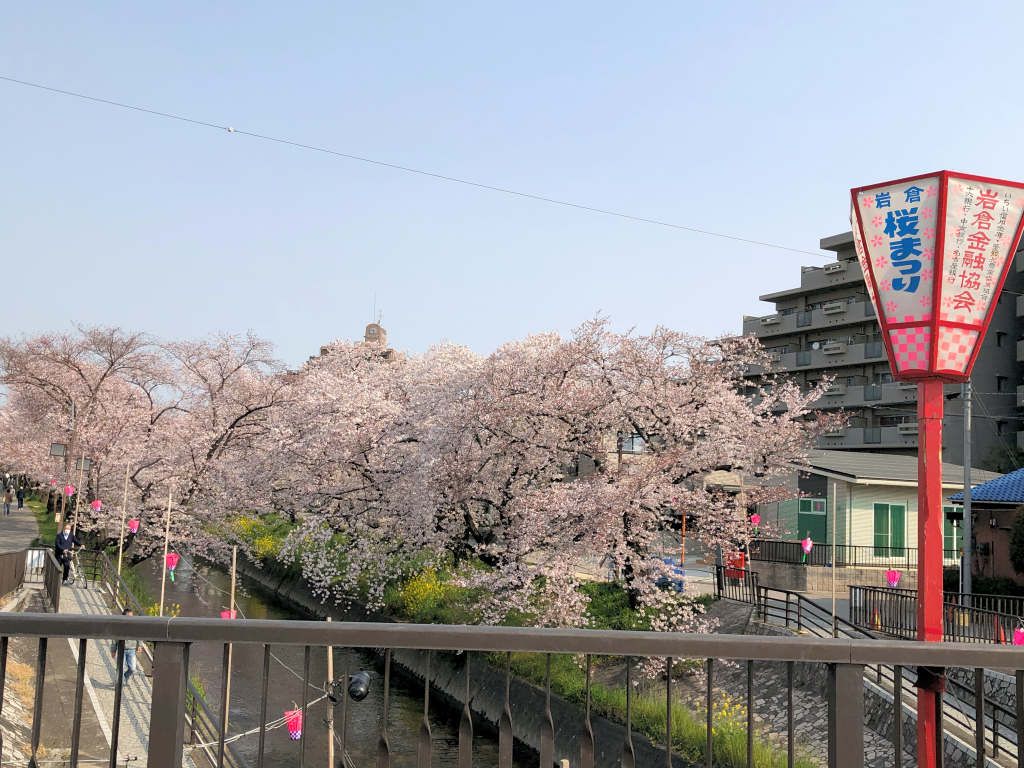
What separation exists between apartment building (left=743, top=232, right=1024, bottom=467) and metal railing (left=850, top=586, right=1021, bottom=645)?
2391cm

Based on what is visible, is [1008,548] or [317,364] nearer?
[1008,548]

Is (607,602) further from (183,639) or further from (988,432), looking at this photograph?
(988,432)

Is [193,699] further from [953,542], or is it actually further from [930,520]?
[953,542]

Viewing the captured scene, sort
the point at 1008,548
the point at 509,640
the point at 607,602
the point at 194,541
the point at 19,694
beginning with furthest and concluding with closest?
the point at 194,541, the point at 1008,548, the point at 607,602, the point at 19,694, the point at 509,640

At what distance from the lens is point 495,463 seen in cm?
1880

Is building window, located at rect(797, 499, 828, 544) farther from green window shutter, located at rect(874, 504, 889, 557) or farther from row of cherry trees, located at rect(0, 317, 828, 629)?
row of cherry trees, located at rect(0, 317, 828, 629)

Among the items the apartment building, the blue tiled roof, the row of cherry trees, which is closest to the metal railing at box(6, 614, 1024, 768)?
the row of cherry trees

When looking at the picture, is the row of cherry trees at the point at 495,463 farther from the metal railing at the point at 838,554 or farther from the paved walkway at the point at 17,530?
the paved walkway at the point at 17,530

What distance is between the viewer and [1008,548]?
22375 mm

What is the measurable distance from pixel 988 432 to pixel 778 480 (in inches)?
782

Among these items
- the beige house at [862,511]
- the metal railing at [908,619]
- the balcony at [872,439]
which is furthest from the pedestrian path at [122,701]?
the balcony at [872,439]

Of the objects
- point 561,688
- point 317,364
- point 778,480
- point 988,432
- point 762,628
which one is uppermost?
point 317,364

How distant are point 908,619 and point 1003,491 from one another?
958cm

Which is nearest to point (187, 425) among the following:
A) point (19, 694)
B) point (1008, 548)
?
point (19, 694)
